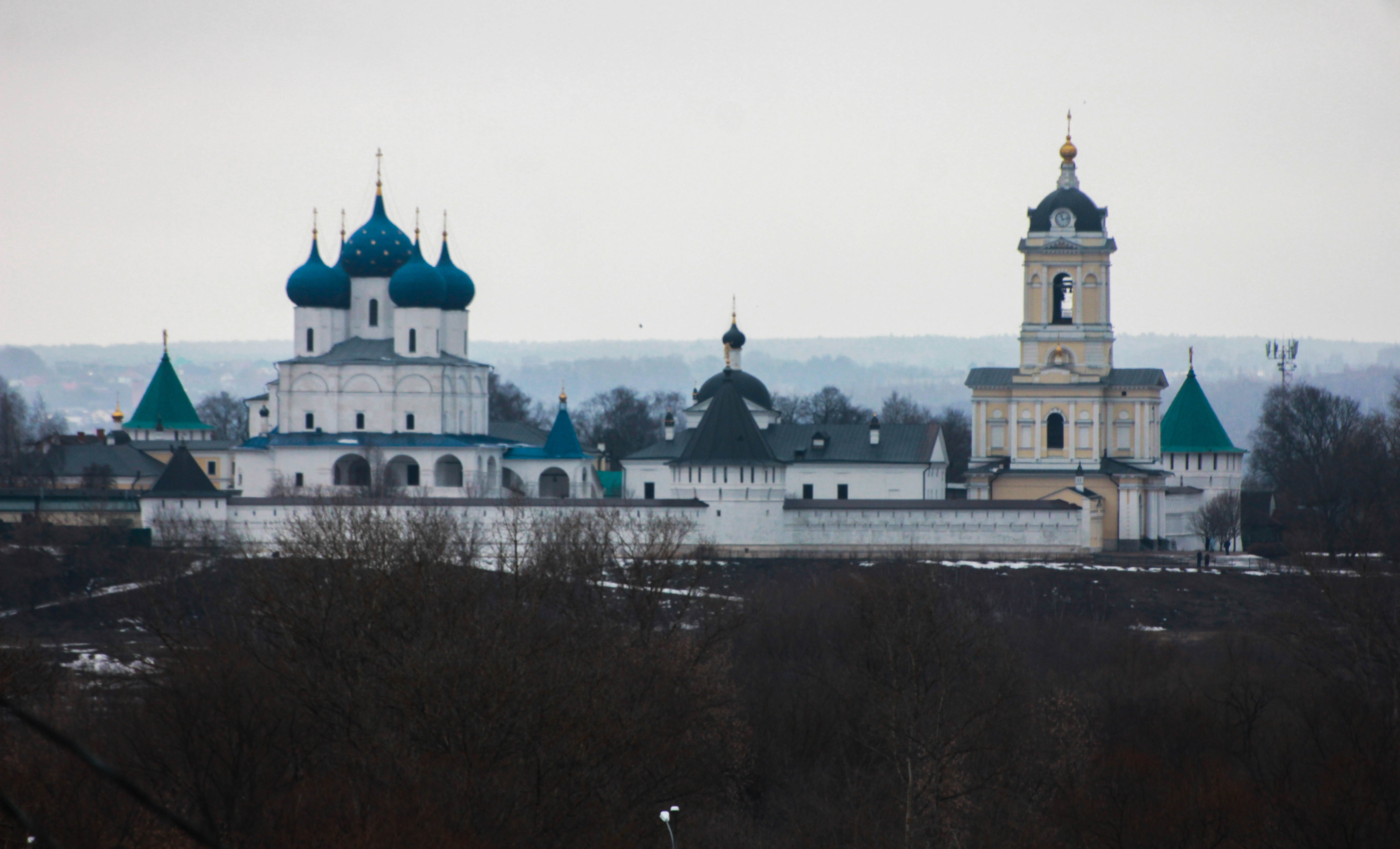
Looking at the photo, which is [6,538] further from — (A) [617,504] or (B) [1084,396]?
(B) [1084,396]

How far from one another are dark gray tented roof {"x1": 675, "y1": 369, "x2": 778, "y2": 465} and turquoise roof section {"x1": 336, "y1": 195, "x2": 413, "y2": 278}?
31.4ft

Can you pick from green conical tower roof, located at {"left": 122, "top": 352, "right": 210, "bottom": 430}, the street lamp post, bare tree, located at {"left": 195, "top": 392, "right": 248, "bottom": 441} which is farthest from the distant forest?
the street lamp post

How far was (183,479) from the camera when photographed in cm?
3703

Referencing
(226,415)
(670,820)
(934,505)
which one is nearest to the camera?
(670,820)

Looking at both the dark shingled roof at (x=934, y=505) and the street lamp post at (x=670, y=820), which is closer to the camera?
the street lamp post at (x=670, y=820)

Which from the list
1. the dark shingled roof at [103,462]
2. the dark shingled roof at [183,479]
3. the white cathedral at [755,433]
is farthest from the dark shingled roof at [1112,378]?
the dark shingled roof at [103,462]

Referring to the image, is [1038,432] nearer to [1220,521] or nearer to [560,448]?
[1220,521]

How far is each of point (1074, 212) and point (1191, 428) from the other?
538cm

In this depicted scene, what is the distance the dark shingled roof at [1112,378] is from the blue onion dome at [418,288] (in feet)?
37.4

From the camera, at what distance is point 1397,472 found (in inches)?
1736

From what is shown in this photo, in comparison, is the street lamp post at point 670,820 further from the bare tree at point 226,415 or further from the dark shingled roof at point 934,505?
the bare tree at point 226,415

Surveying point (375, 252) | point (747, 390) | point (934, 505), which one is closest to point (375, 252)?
point (375, 252)

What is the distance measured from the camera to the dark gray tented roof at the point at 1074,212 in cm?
4053

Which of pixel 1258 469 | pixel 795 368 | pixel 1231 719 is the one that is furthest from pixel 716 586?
pixel 795 368
